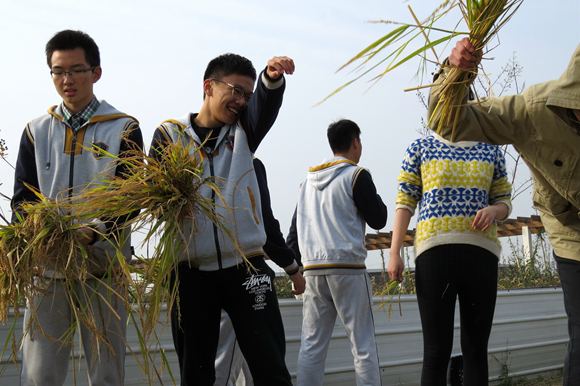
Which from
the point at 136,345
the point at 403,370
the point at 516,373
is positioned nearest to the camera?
the point at 136,345

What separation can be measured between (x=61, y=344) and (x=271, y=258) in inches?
48.1

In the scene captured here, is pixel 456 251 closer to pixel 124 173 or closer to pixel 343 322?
pixel 343 322

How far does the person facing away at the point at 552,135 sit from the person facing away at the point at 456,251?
1.95 feet

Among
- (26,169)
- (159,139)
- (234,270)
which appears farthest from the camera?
(26,169)

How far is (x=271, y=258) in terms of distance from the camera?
10.2 feet

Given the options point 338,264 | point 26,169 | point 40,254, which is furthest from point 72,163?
point 338,264

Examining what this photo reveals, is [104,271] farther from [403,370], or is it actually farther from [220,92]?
[403,370]

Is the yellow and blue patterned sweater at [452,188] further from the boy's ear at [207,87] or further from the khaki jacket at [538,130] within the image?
the boy's ear at [207,87]

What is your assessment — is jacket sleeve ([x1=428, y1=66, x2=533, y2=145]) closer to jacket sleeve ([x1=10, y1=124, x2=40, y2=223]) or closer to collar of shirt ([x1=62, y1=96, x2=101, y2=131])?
collar of shirt ([x1=62, y1=96, x2=101, y2=131])

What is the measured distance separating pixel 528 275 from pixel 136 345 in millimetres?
5007

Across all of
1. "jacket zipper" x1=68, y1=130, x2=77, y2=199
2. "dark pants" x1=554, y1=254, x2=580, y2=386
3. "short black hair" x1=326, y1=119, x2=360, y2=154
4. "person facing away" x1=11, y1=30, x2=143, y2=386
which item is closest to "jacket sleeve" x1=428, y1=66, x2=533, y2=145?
"dark pants" x1=554, y1=254, x2=580, y2=386

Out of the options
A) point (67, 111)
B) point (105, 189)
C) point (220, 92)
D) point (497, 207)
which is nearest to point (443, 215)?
point (497, 207)

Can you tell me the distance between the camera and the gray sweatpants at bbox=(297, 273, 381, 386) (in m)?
3.33

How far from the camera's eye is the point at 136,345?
3.40 meters
